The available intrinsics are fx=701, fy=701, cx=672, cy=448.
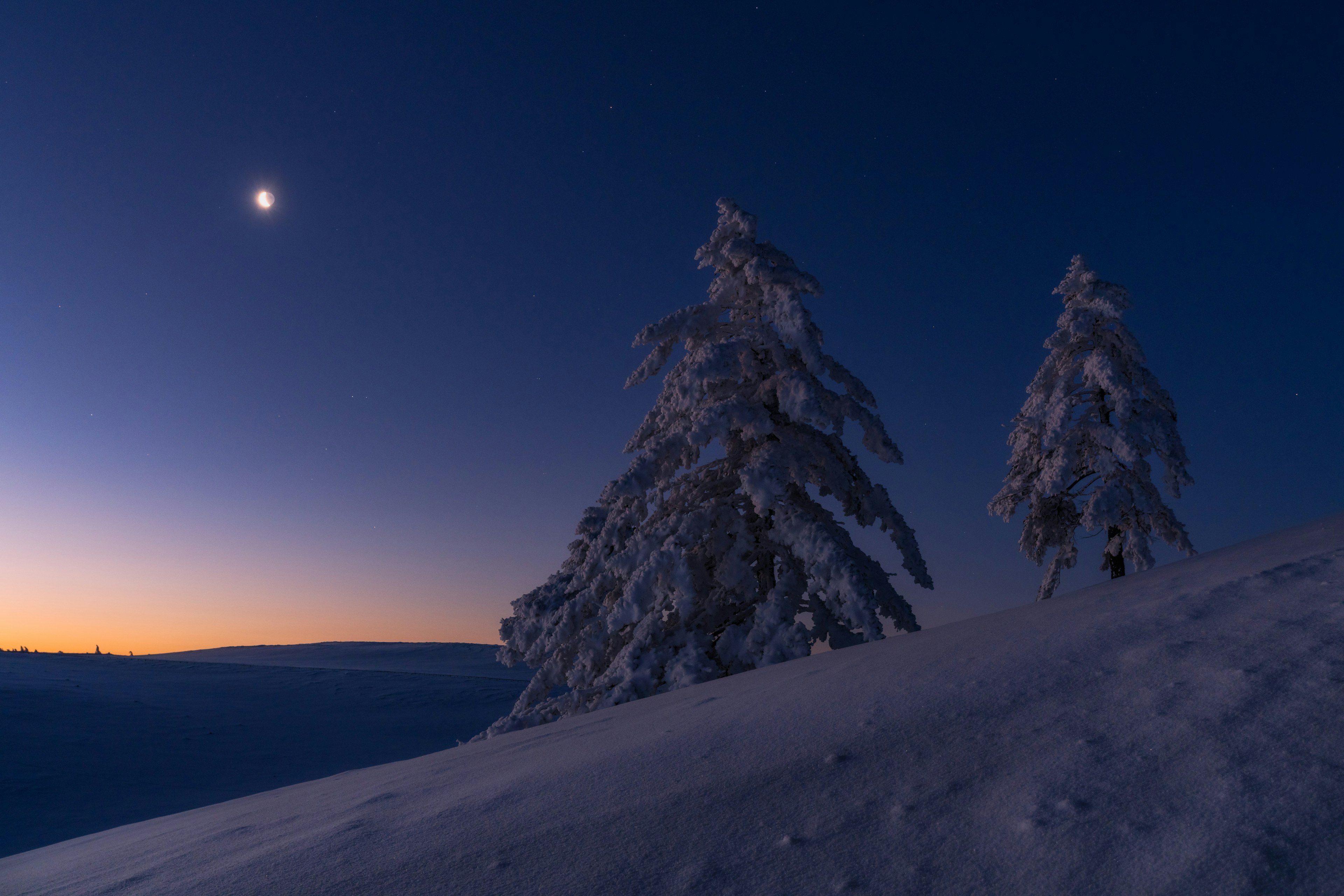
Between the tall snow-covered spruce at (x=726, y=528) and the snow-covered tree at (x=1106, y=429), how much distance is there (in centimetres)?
805

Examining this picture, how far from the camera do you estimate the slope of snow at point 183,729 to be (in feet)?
45.2

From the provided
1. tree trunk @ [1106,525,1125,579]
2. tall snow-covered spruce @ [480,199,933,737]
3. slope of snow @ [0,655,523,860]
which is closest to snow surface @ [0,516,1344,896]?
tall snow-covered spruce @ [480,199,933,737]

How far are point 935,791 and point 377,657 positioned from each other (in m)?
46.7

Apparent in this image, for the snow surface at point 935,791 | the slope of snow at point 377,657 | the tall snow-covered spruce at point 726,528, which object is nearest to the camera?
the snow surface at point 935,791

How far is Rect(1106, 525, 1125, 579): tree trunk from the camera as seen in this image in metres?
16.6

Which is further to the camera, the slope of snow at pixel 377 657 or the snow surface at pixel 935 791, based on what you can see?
the slope of snow at pixel 377 657

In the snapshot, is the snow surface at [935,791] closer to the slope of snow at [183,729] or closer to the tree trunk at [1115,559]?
the slope of snow at [183,729]

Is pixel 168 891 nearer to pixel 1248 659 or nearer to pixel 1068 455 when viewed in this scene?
pixel 1248 659

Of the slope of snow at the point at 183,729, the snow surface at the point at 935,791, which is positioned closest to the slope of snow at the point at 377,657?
the slope of snow at the point at 183,729

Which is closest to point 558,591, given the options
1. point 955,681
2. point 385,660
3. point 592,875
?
point 955,681

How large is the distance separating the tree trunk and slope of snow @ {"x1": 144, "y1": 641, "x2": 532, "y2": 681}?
23.8 metres

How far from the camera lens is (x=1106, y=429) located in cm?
1606

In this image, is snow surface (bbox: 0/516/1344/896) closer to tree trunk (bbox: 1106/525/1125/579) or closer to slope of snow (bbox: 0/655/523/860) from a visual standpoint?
slope of snow (bbox: 0/655/523/860)

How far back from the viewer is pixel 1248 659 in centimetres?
329
